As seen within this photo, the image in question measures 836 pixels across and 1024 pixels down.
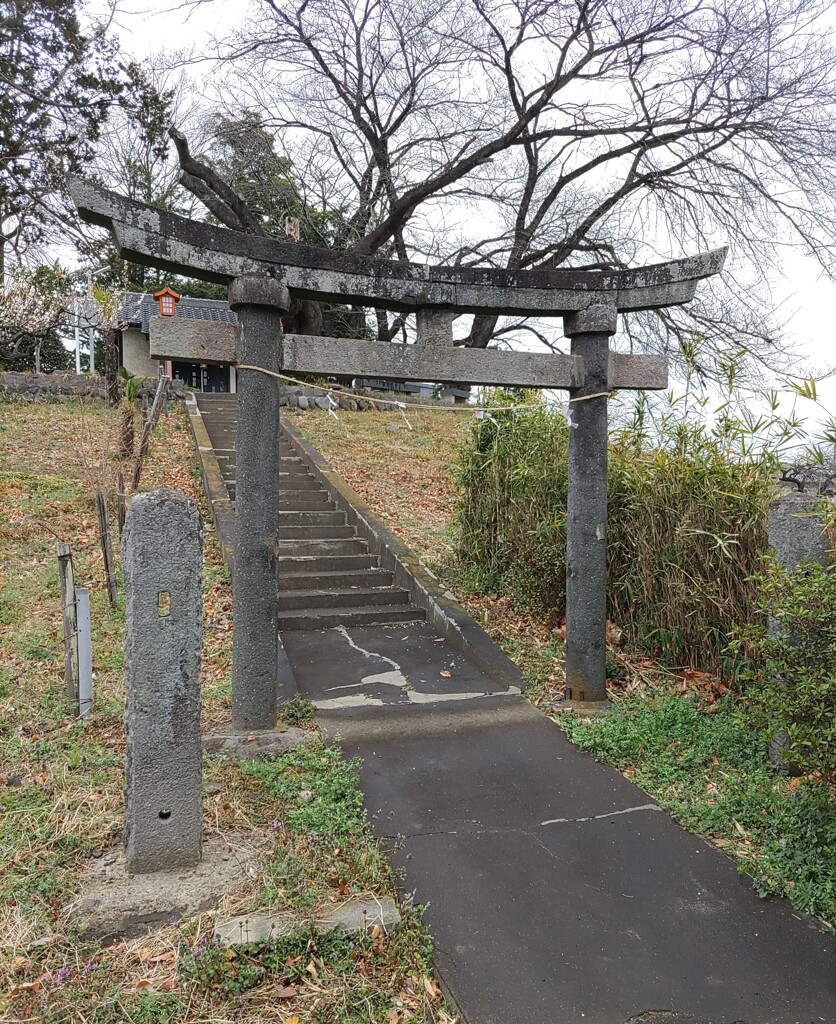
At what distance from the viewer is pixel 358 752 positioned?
4.14m

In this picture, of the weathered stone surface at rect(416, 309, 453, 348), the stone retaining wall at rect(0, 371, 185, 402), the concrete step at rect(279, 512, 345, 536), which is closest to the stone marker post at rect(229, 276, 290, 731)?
the weathered stone surface at rect(416, 309, 453, 348)

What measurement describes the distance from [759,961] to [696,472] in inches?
121

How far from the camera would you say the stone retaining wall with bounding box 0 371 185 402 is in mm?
17141

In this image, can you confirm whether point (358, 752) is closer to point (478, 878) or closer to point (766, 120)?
point (478, 878)

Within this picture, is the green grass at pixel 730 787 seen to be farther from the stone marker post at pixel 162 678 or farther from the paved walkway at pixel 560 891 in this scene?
the stone marker post at pixel 162 678

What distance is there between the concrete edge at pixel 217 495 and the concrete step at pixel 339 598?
2.20 ft

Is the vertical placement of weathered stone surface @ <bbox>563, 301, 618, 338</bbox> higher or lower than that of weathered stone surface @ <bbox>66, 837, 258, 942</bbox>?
higher

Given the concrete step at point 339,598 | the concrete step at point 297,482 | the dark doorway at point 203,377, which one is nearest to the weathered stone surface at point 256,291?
the concrete step at point 339,598

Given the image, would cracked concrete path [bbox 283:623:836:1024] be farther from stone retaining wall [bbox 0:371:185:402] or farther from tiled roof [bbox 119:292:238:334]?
tiled roof [bbox 119:292:238:334]

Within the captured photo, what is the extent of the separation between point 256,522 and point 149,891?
6.86 feet

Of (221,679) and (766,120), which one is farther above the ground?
(766,120)

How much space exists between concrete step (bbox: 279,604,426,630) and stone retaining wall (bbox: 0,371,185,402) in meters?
13.1

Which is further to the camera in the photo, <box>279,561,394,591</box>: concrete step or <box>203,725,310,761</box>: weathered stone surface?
<box>279,561,394,591</box>: concrete step

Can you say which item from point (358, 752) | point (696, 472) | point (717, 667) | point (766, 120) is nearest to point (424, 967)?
point (358, 752)
